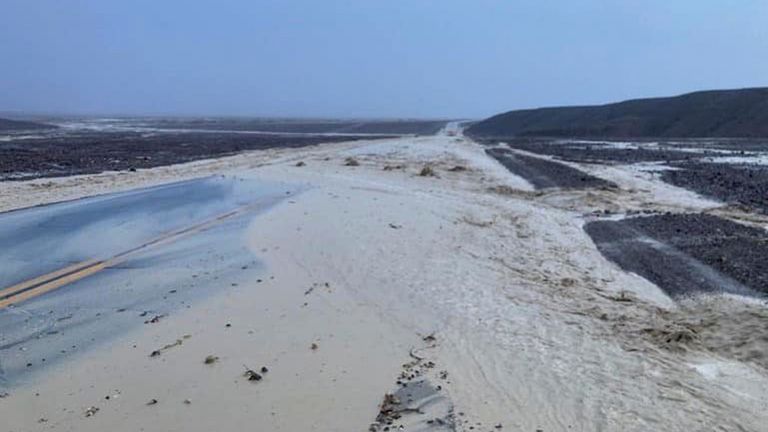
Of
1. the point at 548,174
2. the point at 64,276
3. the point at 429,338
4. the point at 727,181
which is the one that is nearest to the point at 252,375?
the point at 429,338

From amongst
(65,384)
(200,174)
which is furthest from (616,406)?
(200,174)

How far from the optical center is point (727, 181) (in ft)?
68.3

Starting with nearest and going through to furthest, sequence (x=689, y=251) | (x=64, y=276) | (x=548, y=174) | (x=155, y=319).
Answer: (x=155, y=319)
(x=64, y=276)
(x=689, y=251)
(x=548, y=174)

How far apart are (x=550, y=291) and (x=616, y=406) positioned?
3.48 metres

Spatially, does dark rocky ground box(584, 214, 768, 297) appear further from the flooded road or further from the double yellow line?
the double yellow line

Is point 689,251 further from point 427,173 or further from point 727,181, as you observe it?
point 427,173

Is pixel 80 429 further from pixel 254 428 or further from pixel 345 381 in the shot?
pixel 345 381

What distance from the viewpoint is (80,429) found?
4656mm

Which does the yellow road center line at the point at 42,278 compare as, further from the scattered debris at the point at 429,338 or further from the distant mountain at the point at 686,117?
the distant mountain at the point at 686,117

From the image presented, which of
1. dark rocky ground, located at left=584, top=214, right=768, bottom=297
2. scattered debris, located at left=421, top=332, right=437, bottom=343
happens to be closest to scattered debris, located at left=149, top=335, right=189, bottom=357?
scattered debris, located at left=421, top=332, right=437, bottom=343

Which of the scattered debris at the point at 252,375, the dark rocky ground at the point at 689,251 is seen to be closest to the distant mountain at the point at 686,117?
the dark rocky ground at the point at 689,251

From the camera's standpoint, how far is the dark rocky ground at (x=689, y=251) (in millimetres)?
8875

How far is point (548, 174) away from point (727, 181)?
6.13 metres

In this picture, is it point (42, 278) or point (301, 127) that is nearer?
point (42, 278)
